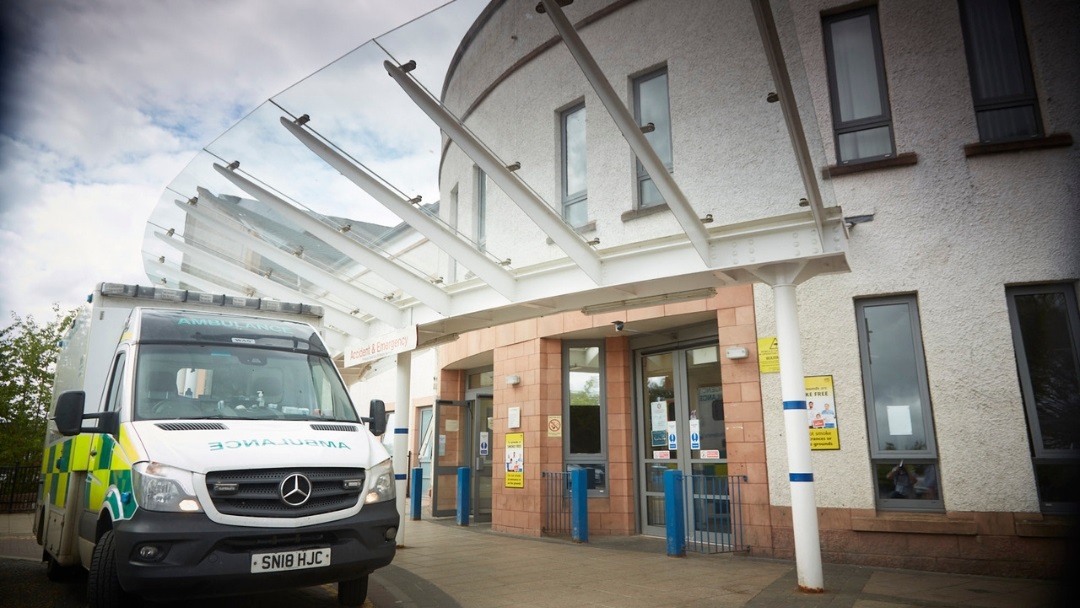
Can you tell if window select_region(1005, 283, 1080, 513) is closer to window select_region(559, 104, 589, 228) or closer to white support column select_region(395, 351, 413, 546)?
window select_region(559, 104, 589, 228)

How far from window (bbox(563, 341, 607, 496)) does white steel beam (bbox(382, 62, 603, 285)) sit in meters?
4.38

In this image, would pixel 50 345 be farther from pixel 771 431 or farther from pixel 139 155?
pixel 771 431

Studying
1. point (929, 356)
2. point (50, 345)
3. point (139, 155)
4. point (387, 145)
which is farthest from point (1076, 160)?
point (50, 345)

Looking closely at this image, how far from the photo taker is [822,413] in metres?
7.98

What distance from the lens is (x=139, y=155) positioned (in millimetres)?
5910

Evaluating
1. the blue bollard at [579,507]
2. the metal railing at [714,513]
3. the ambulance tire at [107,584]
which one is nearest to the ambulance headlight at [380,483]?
the ambulance tire at [107,584]

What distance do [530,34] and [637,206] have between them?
3.78 metres

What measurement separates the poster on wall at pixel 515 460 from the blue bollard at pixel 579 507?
1362 millimetres

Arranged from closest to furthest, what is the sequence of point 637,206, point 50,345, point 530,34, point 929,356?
point 530,34, point 929,356, point 637,206, point 50,345

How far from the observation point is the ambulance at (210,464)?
171 inches

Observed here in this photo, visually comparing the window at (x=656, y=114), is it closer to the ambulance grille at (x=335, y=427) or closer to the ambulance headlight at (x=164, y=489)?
the ambulance grille at (x=335, y=427)

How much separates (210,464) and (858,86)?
26.8 feet

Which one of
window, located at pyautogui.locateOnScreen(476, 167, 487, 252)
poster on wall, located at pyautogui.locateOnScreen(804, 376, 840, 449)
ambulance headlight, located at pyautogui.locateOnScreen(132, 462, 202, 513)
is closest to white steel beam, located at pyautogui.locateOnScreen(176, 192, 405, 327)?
window, located at pyautogui.locateOnScreen(476, 167, 487, 252)

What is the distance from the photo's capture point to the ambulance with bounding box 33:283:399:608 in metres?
4.36
